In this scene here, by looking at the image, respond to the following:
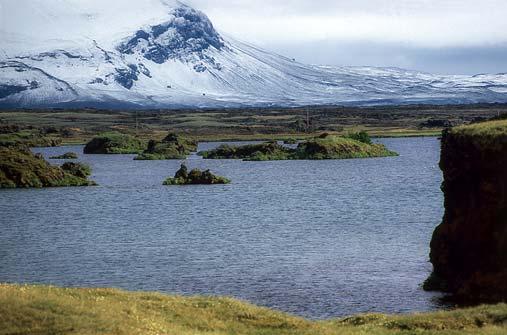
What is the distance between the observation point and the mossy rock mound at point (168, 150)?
14850cm

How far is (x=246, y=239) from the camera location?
56.3m

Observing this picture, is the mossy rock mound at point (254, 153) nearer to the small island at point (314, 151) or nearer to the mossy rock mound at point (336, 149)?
the small island at point (314, 151)

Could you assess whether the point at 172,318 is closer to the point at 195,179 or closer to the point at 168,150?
the point at 195,179

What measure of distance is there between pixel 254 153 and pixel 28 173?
5141cm

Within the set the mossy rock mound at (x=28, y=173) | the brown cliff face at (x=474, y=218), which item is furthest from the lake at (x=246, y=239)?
the mossy rock mound at (x=28, y=173)

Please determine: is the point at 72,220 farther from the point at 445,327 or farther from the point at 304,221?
the point at 445,327

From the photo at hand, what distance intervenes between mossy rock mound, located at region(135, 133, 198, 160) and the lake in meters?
42.9

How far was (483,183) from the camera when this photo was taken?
123 ft

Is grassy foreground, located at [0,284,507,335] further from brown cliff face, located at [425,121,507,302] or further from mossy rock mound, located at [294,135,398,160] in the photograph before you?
mossy rock mound, located at [294,135,398,160]

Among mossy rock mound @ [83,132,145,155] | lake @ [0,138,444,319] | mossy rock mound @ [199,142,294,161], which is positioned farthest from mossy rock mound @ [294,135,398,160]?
mossy rock mound @ [83,132,145,155]

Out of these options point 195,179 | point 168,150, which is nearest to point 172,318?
point 195,179

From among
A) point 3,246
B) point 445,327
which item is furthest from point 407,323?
point 3,246

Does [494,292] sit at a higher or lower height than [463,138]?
lower

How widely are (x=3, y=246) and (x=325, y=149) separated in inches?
3414
